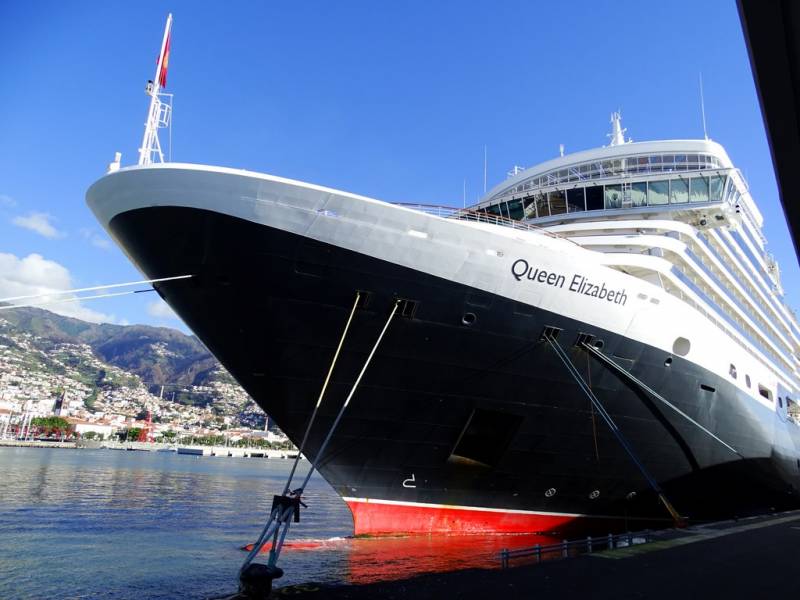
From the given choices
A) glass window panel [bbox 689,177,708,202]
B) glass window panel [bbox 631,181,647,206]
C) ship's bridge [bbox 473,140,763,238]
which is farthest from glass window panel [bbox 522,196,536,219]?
glass window panel [bbox 689,177,708,202]

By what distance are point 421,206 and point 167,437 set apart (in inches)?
6646

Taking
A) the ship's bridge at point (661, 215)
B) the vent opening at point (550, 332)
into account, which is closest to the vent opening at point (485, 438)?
the vent opening at point (550, 332)

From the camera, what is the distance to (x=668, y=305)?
13.7 meters

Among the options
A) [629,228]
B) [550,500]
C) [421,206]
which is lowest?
[550,500]

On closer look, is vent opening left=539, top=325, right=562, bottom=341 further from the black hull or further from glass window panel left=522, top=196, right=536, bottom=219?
glass window panel left=522, top=196, right=536, bottom=219

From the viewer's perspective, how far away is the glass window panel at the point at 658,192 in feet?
58.1

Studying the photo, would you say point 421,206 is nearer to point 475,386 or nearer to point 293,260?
point 293,260

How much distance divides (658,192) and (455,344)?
10.4m

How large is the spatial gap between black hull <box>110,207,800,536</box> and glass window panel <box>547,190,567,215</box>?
653cm

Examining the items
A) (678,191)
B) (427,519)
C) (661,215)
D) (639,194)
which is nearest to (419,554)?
(427,519)

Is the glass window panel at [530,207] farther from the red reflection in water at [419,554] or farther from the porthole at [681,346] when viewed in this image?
the red reflection in water at [419,554]

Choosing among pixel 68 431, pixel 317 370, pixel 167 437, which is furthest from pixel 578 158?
pixel 167 437

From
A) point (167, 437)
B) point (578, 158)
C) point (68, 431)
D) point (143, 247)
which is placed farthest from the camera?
point (167, 437)

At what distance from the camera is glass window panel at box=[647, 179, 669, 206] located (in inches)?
698
